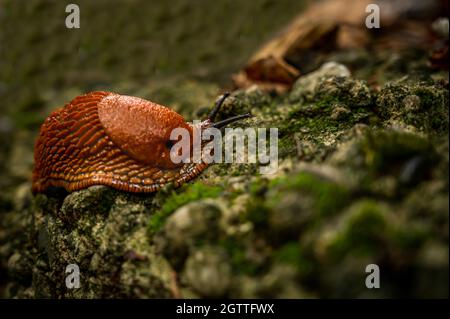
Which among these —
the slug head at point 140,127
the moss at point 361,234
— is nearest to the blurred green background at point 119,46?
the slug head at point 140,127

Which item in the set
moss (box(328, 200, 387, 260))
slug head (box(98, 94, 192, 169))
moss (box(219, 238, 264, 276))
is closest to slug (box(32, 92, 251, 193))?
slug head (box(98, 94, 192, 169))

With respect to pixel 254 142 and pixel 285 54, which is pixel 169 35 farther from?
pixel 254 142

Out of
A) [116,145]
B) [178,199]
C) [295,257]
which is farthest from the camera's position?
[116,145]

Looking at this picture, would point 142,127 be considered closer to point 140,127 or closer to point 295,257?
point 140,127

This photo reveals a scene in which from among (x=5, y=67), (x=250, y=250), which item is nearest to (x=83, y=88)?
(x=5, y=67)

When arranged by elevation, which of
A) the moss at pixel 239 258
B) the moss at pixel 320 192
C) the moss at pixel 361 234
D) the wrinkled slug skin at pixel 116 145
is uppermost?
the wrinkled slug skin at pixel 116 145

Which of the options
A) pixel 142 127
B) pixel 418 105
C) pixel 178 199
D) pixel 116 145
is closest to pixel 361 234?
pixel 178 199

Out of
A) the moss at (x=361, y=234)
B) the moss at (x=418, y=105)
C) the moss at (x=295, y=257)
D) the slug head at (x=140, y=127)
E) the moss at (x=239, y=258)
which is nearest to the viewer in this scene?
the moss at (x=361, y=234)

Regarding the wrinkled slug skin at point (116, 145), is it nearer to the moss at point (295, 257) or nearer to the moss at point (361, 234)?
the moss at point (295, 257)
